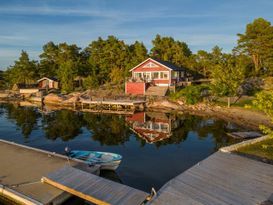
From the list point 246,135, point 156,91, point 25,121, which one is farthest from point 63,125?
point 246,135

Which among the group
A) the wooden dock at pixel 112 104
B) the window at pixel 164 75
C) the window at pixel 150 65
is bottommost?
the wooden dock at pixel 112 104

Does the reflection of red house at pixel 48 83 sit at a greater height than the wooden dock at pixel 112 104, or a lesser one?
greater

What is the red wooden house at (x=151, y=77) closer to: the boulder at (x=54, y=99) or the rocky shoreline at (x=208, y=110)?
the rocky shoreline at (x=208, y=110)

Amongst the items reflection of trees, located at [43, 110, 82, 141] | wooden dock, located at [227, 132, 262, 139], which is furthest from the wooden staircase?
wooden dock, located at [227, 132, 262, 139]

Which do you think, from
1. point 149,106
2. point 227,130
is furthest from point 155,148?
point 149,106

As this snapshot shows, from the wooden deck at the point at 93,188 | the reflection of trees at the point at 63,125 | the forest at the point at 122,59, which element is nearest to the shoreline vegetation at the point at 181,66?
the forest at the point at 122,59

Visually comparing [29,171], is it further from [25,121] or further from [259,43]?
[259,43]

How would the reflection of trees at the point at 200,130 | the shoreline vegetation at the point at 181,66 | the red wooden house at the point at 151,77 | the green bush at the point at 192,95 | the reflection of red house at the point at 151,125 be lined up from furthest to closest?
the red wooden house at the point at 151,77, the green bush at the point at 192,95, the shoreline vegetation at the point at 181,66, the reflection of red house at the point at 151,125, the reflection of trees at the point at 200,130

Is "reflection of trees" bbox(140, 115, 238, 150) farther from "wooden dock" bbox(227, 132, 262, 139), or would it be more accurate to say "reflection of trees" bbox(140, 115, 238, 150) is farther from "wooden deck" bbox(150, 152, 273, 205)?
"wooden deck" bbox(150, 152, 273, 205)

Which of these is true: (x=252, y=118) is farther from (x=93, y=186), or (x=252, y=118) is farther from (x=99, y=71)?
(x=99, y=71)
